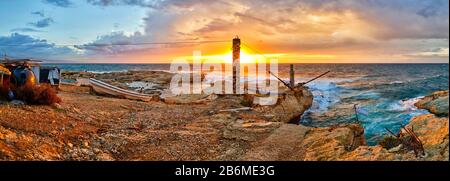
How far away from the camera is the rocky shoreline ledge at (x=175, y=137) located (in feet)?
34.5

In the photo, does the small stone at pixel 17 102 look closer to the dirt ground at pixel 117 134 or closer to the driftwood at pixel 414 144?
the dirt ground at pixel 117 134

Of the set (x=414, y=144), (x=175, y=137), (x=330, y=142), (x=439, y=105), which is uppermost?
(x=439, y=105)

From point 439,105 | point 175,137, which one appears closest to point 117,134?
point 175,137

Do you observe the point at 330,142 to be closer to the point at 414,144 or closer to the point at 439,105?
the point at 414,144

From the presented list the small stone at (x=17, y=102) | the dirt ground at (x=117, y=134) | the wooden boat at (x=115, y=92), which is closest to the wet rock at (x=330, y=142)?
the dirt ground at (x=117, y=134)

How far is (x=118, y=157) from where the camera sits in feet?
37.9

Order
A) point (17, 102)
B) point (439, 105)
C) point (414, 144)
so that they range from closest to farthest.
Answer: point (414, 144), point (17, 102), point (439, 105)

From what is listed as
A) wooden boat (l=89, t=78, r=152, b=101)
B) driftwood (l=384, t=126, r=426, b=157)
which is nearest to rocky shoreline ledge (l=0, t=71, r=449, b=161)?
driftwood (l=384, t=126, r=426, b=157)

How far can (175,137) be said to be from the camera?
14.1 meters

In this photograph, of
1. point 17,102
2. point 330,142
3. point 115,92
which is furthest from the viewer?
point 115,92

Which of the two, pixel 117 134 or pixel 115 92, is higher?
pixel 115 92

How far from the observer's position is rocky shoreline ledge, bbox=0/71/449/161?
10523mm
